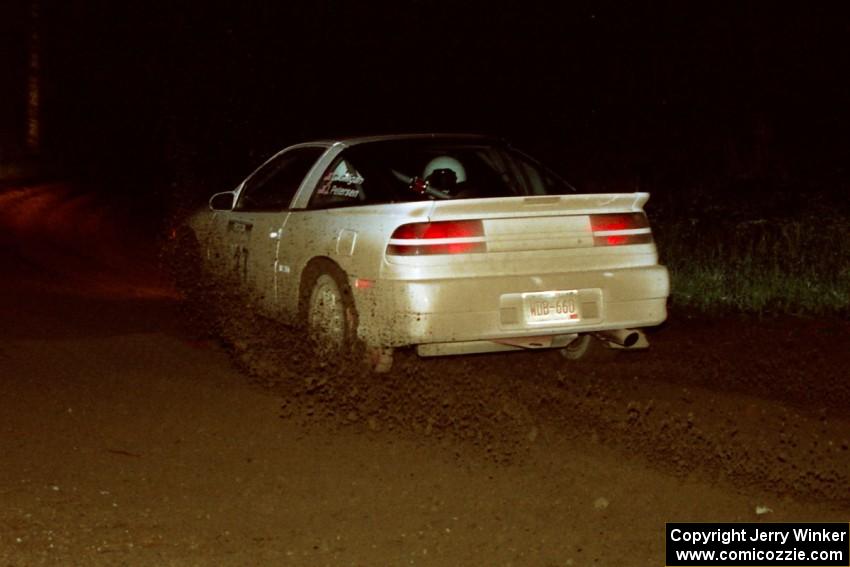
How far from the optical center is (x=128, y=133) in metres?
53.4

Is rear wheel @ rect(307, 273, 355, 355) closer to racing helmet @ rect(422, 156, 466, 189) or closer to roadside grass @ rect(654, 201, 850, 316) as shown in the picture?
racing helmet @ rect(422, 156, 466, 189)

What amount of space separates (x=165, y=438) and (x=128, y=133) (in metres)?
48.2

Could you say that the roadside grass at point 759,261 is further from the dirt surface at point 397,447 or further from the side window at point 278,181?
the side window at point 278,181

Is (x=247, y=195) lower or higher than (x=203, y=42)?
lower

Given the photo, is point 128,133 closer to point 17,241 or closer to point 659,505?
point 17,241

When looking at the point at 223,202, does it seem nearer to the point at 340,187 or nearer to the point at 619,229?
the point at 340,187

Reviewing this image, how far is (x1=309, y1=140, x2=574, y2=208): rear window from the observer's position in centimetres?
846

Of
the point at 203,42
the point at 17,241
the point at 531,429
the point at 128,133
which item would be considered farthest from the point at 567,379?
the point at 128,133

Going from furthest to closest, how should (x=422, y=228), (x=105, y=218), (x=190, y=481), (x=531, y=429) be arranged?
(x=105, y=218)
(x=422, y=228)
(x=531, y=429)
(x=190, y=481)

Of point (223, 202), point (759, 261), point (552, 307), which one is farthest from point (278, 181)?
point (759, 261)

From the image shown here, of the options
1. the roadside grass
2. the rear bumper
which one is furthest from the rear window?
the roadside grass

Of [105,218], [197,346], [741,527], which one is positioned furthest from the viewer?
[105,218]

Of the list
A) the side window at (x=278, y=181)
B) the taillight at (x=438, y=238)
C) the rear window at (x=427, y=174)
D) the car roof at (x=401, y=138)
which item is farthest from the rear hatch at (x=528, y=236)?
the side window at (x=278, y=181)

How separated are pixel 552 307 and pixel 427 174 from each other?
1.50m
